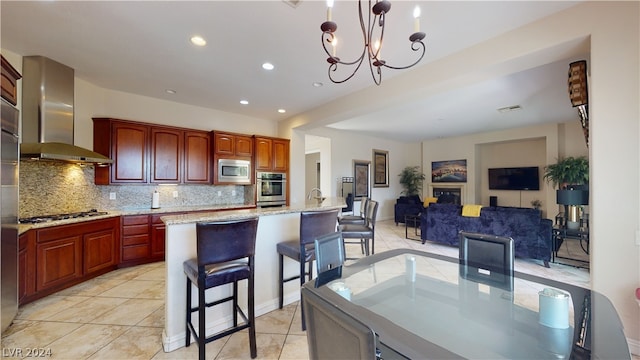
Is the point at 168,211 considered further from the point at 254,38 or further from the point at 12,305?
the point at 254,38

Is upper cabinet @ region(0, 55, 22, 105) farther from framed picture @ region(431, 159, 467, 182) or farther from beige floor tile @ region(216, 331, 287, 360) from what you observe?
framed picture @ region(431, 159, 467, 182)

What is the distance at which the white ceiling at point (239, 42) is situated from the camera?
2.07m

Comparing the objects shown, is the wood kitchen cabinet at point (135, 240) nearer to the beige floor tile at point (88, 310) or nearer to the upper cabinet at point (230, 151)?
the beige floor tile at point (88, 310)

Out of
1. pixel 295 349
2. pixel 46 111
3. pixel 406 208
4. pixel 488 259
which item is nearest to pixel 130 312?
pixel 295 349

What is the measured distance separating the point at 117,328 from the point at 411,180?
328 inches

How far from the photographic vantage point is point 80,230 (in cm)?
306

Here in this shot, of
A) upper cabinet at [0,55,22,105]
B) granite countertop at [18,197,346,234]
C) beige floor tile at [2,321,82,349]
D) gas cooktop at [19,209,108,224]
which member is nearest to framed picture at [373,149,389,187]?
granite countertop at [18,197,346,234]

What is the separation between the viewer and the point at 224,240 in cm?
179

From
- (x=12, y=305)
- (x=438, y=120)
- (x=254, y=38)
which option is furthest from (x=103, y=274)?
(x=438, y=120)

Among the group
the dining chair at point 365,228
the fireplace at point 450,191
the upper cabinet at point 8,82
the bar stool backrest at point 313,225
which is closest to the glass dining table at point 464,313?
the bar stool backrest at point 313,225

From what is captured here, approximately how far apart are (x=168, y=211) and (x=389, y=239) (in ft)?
14.3

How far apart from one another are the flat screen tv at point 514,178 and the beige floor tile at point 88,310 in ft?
30.1

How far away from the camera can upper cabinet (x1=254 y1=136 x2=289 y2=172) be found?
502 centimetres

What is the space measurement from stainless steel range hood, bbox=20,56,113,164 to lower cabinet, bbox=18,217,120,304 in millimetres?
859
